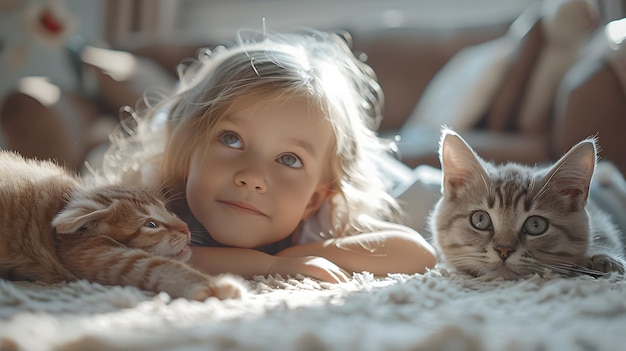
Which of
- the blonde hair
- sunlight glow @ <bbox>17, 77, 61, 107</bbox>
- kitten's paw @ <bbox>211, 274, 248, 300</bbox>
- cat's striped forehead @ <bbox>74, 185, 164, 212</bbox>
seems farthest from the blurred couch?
kitten's paw @ <bbox>211, 274, 248, 300</bbox>

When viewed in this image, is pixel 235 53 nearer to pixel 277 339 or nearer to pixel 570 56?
pixel 277 339

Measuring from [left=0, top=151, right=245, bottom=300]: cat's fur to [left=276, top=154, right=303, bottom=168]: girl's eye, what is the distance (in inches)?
12.2

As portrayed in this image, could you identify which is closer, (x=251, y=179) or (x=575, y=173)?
(x=575, y=173)

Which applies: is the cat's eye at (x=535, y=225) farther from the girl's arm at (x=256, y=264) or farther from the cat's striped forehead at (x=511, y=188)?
the girl's arm at (x=256, y=264)

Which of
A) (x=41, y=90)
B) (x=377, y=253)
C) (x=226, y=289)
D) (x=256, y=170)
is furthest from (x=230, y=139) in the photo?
(x=41, y=90)

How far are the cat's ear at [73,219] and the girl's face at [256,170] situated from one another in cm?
32

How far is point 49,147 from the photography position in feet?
8.36

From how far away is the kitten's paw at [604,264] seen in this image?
40.1 inches

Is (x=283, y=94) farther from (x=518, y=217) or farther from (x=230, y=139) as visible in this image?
(x=518, y=217)

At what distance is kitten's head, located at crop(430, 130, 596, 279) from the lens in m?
1.04

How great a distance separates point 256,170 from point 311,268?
259 mm

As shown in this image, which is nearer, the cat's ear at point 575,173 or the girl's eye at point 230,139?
the cat's ear at point 575,173

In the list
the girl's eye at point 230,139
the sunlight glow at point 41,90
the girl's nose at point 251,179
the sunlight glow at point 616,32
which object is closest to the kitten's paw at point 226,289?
the girl's nose at point 251,179

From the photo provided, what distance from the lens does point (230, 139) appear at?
1261 mm
